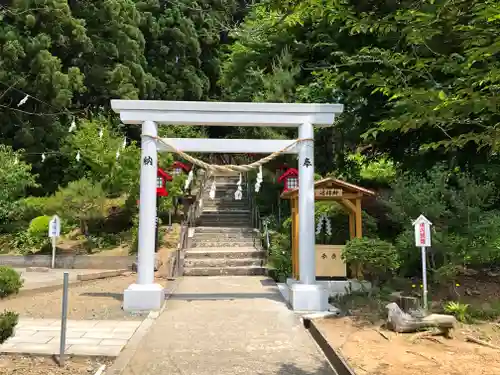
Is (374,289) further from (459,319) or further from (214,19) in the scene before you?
(214,19)

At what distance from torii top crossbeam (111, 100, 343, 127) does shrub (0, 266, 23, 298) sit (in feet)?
13.6

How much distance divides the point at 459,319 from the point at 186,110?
5867mm

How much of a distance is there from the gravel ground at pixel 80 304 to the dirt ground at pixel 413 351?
3638 mm

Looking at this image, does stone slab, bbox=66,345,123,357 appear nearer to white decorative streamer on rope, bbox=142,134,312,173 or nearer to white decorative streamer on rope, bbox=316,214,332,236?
white decorative streamer on rope, bbox=142,134,312,173

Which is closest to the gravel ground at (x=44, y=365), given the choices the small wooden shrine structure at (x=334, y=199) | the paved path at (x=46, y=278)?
the paved path at (x=46, y=278)

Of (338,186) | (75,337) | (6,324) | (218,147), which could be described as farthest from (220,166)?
(6,324)

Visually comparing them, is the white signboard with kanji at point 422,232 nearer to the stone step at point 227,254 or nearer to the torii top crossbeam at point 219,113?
the torii top crossbeam at point 219,113

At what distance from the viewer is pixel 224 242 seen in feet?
53.5

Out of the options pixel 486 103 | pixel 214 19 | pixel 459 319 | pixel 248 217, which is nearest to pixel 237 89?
pixel 248 217

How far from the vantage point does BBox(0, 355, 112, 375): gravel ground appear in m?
4.68

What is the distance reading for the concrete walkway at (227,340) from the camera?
4.93m

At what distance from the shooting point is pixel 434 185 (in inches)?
356

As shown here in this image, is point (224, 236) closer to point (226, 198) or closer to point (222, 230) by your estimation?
point (222, 230)

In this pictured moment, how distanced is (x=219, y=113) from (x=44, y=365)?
5237 mm
